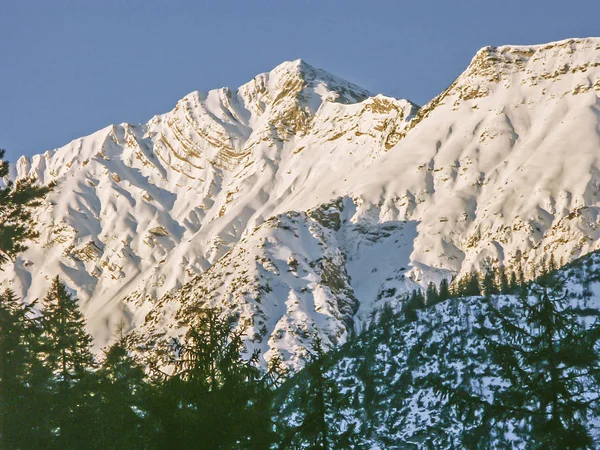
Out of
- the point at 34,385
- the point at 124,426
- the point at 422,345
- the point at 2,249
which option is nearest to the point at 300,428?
the point at 124,426

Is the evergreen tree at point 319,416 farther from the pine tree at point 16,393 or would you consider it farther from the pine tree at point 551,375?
the pine tree at point 551,375

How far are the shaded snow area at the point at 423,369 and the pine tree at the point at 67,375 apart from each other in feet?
157

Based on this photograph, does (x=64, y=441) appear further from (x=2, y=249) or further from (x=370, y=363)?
(x=370, y=363)

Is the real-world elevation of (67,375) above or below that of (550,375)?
above

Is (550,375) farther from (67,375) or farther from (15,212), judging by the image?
(67,375)

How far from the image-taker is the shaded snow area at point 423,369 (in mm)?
114250

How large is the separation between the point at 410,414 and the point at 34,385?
269ft

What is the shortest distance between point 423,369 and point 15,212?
9761 centimetres

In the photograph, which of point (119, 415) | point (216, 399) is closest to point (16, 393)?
point (119, 415)

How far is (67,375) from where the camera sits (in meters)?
54.7

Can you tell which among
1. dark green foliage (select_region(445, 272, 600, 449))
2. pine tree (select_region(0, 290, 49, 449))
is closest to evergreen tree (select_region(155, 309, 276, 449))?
pine tree (select_region(0, 290, 49, 449))

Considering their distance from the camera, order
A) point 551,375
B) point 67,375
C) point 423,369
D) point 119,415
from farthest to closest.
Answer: point 423,369, point 67,375, point 119,415, point 551,375

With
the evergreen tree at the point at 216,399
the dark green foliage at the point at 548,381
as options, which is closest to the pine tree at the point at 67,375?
the evergreen tree at the point at 216,399

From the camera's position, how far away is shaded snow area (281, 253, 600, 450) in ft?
375
